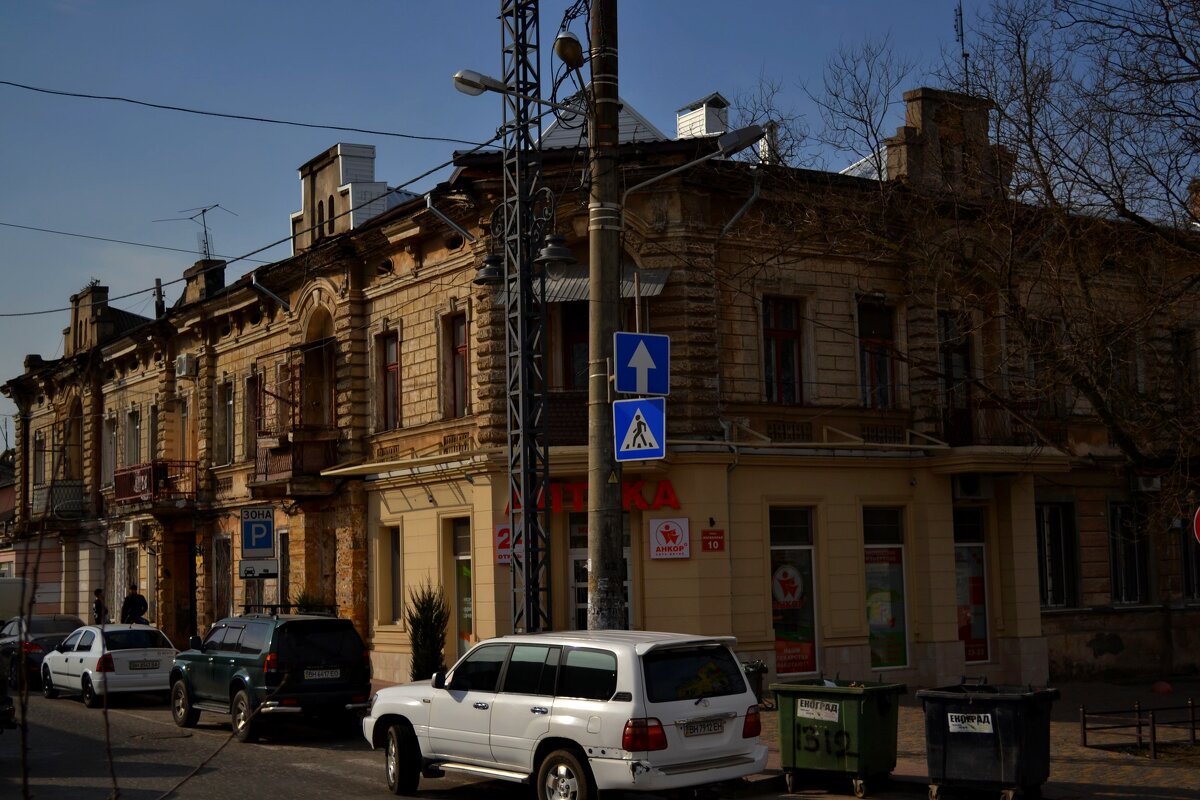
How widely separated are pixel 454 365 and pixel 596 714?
13.9 meters

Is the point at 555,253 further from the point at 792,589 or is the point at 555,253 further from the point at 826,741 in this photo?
the point at 792,589

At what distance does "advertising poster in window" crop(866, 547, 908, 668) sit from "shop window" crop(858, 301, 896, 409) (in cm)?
272

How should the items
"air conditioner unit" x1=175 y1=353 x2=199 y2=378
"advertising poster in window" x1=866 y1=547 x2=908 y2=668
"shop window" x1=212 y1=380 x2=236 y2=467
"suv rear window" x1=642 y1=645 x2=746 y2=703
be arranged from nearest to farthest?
"suv rear window" x1=642 y1=645 x2=746 y2=703 → "advertising poster in window" x1=866 y1=547 x2=908 y2=668 → "shop window" x1=212 y1=380 x2=236 y2=467 → "air conditioner unit" x1=175 y1=353 x2=199 y2=378

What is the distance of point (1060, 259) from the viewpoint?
53.5 ft

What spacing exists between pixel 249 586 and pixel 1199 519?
22.7m

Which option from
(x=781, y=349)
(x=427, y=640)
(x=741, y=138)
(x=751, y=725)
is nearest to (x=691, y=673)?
(x=751, y=725)

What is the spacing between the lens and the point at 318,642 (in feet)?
59.2

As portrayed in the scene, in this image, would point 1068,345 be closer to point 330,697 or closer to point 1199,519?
point 1199,519

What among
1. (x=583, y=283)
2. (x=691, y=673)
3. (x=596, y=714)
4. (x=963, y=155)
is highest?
(x=963, y=155)

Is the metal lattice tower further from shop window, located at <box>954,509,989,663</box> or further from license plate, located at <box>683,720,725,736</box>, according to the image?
shop window, located at <box>954,509,989,663</box>

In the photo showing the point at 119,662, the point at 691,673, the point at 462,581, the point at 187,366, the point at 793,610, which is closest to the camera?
the point at 691,673

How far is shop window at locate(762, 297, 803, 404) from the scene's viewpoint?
22672 mm

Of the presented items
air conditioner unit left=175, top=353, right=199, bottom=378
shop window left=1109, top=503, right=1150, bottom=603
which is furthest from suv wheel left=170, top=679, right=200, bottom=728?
shop window left=1109, top=503, right=1150, bottom=603

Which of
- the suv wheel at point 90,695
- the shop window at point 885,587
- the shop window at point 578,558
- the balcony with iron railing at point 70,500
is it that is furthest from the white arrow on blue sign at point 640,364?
the balcony with iron railing at point 70,500
